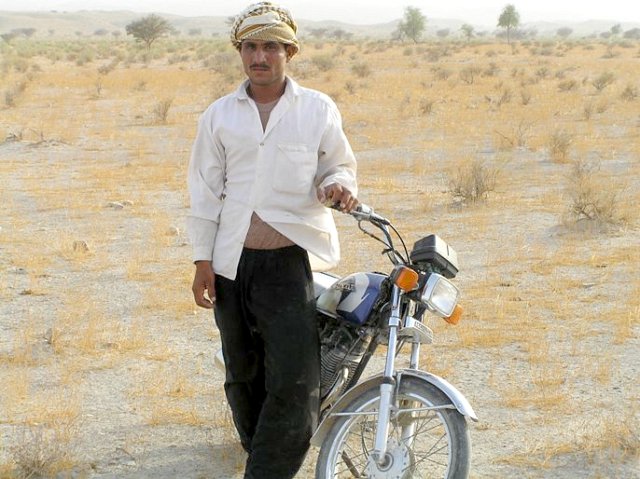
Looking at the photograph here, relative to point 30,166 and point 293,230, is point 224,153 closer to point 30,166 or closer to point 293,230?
point 293,230

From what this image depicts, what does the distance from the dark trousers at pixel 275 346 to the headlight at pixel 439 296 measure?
49cm

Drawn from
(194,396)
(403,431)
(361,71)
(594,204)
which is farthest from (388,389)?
(361,71)

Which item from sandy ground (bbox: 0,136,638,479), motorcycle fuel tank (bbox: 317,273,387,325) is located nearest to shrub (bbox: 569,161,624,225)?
sandy ground (bbox: 0,136,638,479)

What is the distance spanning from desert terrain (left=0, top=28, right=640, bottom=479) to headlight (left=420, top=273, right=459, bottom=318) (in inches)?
46.6

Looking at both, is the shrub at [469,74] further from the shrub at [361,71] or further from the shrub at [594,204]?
the shrub at [594,204]

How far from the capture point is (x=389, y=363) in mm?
3082

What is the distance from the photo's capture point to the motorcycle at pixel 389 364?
3.07 metres

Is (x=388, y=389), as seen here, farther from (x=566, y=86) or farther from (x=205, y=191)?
(x=566, y=86)

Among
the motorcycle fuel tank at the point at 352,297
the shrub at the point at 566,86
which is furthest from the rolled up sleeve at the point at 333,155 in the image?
the shrub at the point at 566,86

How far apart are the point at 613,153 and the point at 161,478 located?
1076 centimetres

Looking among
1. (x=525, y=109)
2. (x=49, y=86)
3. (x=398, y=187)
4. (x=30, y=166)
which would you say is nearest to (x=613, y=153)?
(x=398, y=187)

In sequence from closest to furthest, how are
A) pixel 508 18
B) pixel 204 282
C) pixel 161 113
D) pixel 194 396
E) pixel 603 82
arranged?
pixel 204 282 < pixel 194 396 < pixel 161 113 < pixel 603 82 < pixel 508 18

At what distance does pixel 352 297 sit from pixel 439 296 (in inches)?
14.9

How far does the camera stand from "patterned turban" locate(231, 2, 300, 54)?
3232 mm
